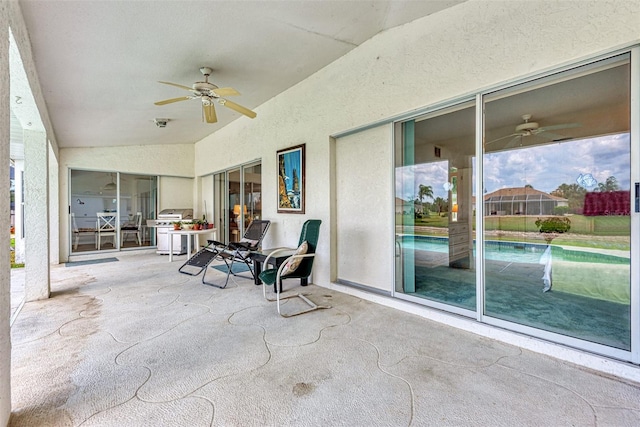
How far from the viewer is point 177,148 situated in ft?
26.3

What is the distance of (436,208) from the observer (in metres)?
3.30

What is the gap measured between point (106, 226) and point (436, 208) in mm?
7833

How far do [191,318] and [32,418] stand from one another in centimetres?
146

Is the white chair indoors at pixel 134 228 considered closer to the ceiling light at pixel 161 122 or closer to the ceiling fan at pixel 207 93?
the ceiling light at pixel 161 122

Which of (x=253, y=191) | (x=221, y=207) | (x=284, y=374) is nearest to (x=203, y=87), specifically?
(x=253, y=191)

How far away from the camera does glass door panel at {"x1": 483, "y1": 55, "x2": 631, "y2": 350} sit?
2.16 m

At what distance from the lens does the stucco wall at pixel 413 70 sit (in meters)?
2.13

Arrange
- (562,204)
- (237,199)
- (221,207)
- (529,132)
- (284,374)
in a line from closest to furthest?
(284,374) < (562,204) < (529,132) < (237,199) < (221,207)

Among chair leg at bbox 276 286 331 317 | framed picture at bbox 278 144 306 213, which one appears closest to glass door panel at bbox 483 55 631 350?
chair leg at bbox 276 286 331 317

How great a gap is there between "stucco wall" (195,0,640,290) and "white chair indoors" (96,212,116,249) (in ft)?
14.5

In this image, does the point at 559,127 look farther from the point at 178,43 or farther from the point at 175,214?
the point at 175,214

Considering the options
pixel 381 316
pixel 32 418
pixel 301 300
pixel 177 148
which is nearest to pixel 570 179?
pixel 381 316

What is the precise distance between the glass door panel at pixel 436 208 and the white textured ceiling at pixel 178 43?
1231 mm

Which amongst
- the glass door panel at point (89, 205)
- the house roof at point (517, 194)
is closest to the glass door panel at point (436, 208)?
the house roof at point (517, 194)
